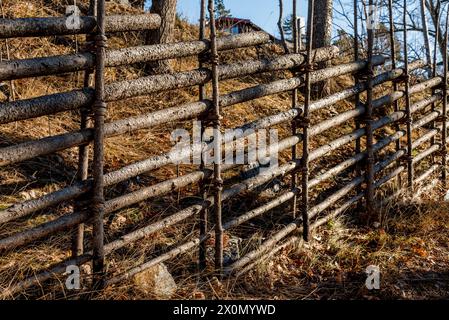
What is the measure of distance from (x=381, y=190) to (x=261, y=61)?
208cm

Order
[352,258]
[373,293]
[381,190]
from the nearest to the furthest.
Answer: [373,293] → [352,258] → [381,190]

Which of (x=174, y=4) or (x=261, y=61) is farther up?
(x=174, y=4)

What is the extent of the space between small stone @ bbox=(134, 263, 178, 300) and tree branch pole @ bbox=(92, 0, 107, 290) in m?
0.26

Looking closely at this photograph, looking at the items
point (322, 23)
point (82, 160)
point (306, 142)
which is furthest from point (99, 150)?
point (322, 23)

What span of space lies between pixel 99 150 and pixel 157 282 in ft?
2.58

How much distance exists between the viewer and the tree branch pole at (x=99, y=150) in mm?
2619

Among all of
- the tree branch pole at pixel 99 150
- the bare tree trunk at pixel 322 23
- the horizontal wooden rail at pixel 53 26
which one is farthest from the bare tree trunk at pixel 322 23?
the tree branch pole at pixel 99 150

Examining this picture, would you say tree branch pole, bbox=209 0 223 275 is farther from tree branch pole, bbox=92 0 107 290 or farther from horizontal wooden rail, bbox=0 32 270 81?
tree branch pole, bbox=92 0 107 290

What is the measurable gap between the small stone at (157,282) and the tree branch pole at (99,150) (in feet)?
0.84

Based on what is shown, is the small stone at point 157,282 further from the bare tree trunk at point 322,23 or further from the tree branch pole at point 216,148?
the bare tree trunk at point 322,23

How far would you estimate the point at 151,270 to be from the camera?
2.92m

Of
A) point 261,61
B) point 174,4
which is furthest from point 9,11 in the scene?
point 261,61

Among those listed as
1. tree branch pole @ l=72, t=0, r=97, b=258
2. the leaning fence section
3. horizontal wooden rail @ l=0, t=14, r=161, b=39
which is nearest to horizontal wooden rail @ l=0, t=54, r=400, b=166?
the leaning fence section
